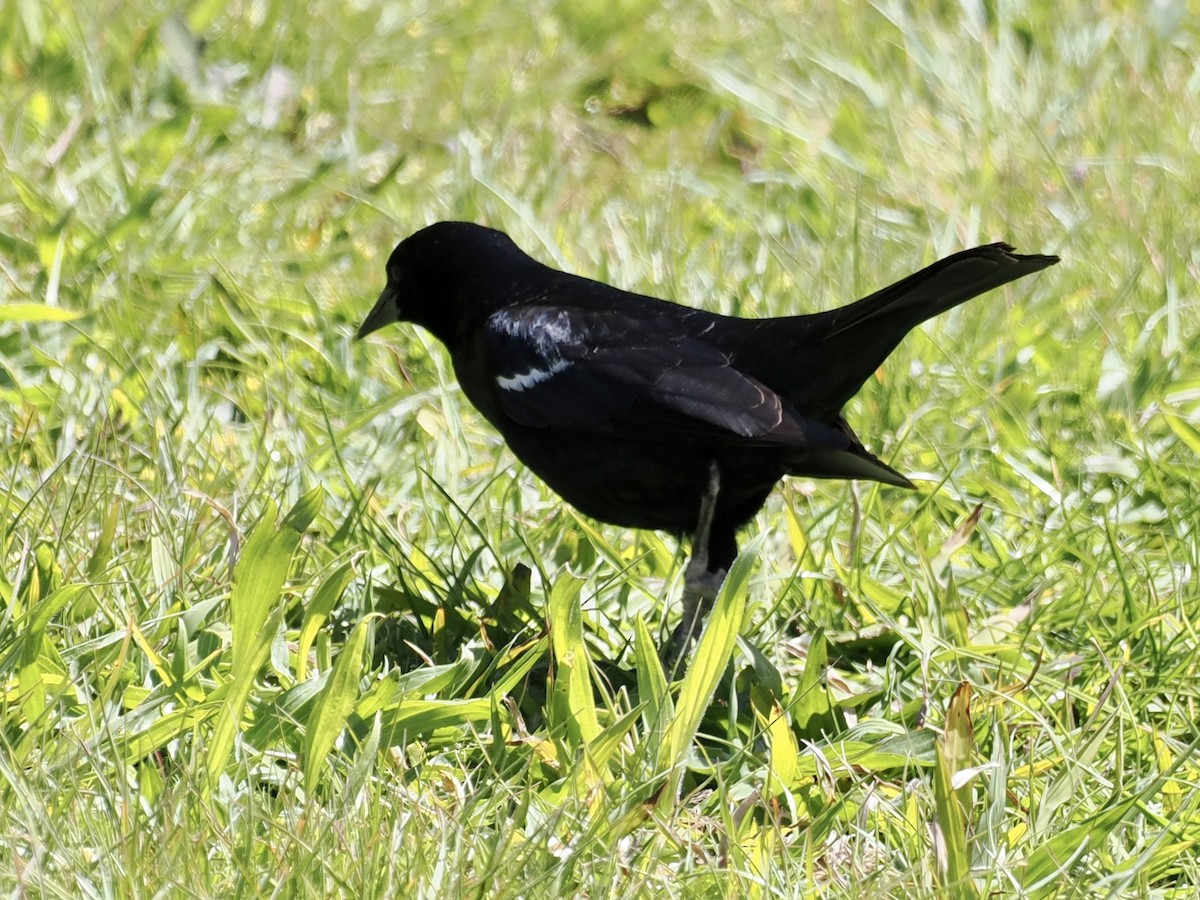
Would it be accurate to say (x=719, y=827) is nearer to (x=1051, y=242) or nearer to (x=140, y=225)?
(x=140, y=225)

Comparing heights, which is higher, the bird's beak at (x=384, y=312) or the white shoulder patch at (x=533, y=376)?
the white shoulder patch at (x=533, y=376)

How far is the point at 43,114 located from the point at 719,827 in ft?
12.0

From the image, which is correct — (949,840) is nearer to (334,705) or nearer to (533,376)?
(334,705)

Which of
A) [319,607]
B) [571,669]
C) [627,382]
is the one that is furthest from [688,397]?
[319,607]

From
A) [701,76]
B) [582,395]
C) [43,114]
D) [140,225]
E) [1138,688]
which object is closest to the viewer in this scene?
[1138,688]

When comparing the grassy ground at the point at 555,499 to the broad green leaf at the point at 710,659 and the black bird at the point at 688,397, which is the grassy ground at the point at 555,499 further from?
the black bird at the point at 688,397

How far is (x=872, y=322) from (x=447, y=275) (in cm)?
124

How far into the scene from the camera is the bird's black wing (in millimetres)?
3432

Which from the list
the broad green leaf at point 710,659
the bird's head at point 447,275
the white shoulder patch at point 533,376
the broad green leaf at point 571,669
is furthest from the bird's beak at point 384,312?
the broad green leaf at point 710,659

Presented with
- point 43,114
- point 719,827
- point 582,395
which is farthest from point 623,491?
point 43,114

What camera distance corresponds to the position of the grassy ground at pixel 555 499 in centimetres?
271

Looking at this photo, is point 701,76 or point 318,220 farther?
point 701,76

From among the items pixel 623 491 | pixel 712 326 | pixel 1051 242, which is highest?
pixel 712 326

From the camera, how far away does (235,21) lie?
20.0 ft
